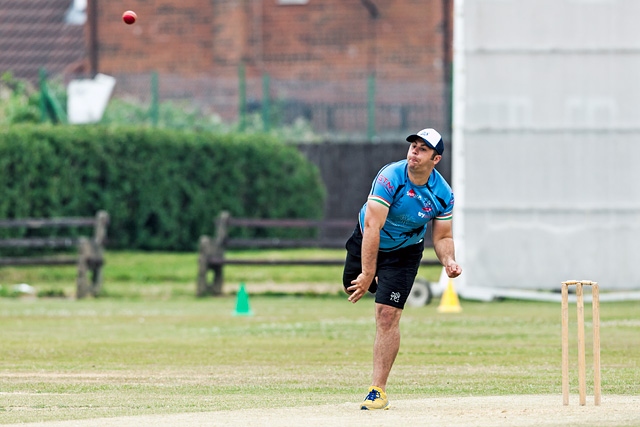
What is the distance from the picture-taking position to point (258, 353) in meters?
14.3

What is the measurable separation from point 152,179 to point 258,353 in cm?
1478

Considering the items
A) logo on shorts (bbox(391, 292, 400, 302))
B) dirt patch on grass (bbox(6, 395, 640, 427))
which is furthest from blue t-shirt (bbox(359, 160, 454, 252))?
dirt patch on grass (bbox(6, 395, 640, 427))

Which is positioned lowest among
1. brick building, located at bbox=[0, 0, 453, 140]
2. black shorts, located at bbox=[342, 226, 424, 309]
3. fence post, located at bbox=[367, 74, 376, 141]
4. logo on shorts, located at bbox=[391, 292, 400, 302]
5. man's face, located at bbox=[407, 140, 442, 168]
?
logo on shorts, located at bbox=[391, 292, 400, 302]

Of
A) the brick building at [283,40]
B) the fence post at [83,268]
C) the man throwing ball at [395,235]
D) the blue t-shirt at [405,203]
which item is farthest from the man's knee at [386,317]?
the brick building at [283,40]

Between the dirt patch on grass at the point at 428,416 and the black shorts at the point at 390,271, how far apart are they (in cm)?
73

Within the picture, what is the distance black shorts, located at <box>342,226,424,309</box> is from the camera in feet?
Result: 33.2

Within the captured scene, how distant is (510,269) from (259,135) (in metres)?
9.78

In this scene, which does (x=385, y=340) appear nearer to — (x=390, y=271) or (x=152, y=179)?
(x=390, y=271)

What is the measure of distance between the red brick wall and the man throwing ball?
1090 inches

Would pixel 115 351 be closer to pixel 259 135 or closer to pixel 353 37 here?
pixel 259 135

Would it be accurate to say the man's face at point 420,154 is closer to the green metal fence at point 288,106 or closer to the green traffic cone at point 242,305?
the green traffic cone at point 242,305

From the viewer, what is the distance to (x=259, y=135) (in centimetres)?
3073

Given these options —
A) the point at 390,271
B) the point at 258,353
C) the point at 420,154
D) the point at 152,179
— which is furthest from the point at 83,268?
the point at 420,154

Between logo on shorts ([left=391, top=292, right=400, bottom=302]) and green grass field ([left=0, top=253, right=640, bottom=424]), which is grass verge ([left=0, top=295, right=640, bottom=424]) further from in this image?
logo on shorts ([left=391, top=292, right=400, bottom=302])
